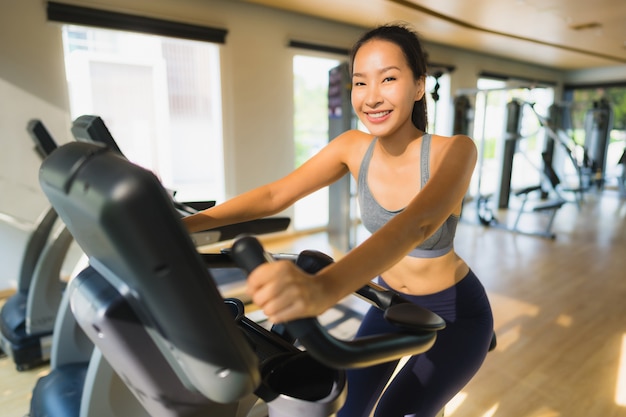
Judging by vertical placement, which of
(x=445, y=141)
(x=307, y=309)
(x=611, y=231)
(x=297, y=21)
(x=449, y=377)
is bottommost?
(x=611, y=231)

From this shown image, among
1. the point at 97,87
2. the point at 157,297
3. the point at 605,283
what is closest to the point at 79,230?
the point at 157,297

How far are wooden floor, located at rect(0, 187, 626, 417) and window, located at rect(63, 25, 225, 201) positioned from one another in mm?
1290

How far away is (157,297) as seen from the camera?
1.49 feet

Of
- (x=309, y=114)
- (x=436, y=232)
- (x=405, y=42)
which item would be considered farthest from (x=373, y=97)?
(x=309, y=114)

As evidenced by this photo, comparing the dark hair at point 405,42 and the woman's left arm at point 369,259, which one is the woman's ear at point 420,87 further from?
the woman's left arm at point 369,259

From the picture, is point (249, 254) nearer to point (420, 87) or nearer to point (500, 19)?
point (420, 87)

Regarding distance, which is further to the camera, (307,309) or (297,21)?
(297,21)

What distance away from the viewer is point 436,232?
3.35 feet

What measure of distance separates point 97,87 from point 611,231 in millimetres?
6036

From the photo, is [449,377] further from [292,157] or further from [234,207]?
[292,157]

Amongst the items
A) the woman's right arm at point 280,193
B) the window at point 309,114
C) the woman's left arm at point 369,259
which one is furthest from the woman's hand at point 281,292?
the window at point 309,114

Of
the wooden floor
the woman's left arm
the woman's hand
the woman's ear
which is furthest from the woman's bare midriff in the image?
the woman's hand

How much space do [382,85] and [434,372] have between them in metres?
0.67

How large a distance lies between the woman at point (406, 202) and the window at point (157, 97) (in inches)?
95.9
